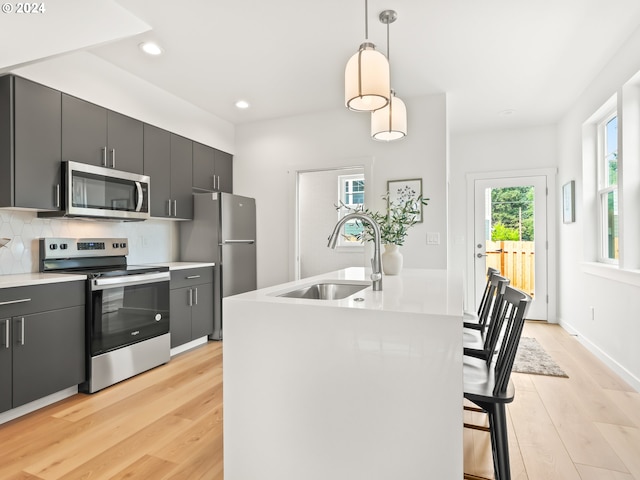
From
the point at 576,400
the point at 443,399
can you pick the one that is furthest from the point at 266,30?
the point at 576,400

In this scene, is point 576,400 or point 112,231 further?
point 112,231

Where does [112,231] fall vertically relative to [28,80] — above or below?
below

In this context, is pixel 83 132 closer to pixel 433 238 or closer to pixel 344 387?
pixel 344 387

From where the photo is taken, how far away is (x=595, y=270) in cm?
351

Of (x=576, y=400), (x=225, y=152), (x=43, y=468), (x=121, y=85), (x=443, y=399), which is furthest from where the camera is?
(x=225, y=152)

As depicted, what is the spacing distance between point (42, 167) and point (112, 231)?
94cm

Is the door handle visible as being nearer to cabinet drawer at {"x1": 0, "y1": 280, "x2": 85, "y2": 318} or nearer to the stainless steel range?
cabinet drawer at {"x1": 0, "y1": 280, "x2": 85, "y2": 318}

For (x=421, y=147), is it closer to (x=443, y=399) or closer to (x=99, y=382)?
(x=443, y=399)

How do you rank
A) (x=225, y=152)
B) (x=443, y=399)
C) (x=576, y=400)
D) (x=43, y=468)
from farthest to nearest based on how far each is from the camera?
(x=225, y=152) < (x=576, y=400) < (x=43, y=468) < (x=443, y=399)

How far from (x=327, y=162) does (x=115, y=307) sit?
2.61 meters

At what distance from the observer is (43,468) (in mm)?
1781

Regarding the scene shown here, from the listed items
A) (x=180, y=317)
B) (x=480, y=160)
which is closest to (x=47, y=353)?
(x=180, y=317)

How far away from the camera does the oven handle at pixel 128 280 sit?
2.73 meters

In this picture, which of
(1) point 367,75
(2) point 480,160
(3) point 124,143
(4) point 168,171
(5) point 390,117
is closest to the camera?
(1) point 367,75
